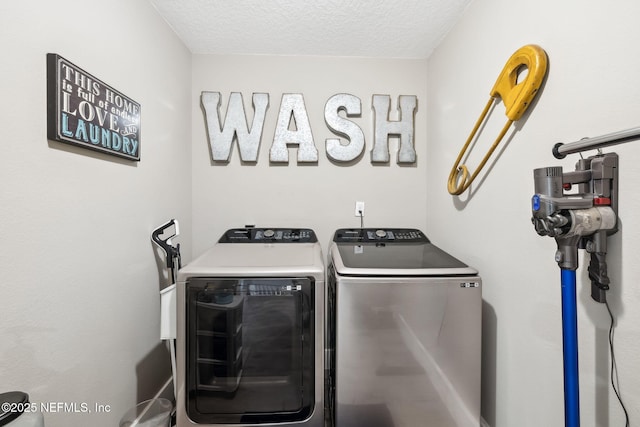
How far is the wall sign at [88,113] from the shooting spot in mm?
1052

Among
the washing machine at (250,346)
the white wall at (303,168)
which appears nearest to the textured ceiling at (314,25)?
the white wall at (303,168)

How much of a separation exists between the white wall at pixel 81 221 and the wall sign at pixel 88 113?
0.12 feet

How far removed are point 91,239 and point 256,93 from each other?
160 cm

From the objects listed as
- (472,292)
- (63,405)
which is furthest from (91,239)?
(472,292)

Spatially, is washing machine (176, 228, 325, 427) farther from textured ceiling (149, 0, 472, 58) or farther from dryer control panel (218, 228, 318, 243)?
textured ceiling (149, 0, 472, 58)

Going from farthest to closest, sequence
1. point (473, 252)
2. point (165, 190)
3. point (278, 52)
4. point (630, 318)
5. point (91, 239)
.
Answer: point (278, 52)
point (165, 190)
point (473, 252)
point (91, 239)
point (630, 318)

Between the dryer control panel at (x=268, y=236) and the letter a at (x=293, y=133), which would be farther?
the letter a at (x=293, y=133)

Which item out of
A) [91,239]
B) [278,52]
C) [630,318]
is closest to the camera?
[630,318]

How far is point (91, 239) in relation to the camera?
127 cm

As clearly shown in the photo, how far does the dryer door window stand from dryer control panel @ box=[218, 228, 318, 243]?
765mm

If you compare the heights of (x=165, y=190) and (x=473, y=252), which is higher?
(x=165, y=190)

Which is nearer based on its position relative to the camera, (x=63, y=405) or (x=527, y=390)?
(x=63, y=405)

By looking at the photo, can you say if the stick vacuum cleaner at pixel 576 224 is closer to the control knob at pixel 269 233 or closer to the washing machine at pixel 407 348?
the washing machine at pixel 407 348

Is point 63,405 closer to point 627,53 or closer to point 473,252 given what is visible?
point 473,252
